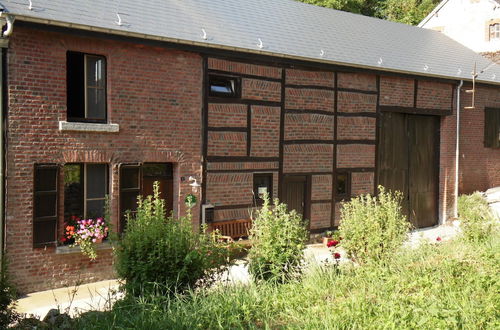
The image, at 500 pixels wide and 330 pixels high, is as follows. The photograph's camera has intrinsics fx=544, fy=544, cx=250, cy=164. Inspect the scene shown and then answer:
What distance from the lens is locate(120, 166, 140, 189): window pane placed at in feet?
32.9

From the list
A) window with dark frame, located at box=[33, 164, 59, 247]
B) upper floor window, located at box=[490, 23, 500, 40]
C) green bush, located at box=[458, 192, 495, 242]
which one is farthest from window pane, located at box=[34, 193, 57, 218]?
upper floor window, located at box=[490, 23, 500, 40]

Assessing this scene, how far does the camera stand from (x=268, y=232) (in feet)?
22.4

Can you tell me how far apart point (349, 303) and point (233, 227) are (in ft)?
20.8

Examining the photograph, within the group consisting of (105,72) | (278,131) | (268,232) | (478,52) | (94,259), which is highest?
(478,52)

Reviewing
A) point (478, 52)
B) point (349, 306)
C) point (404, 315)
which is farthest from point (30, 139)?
point (478, 52)

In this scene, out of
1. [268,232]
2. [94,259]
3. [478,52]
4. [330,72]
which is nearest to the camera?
[268,232]

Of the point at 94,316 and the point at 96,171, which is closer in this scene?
the point at 94,316

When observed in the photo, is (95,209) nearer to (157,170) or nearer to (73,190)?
(73,190)

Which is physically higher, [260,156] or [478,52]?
[478,52]

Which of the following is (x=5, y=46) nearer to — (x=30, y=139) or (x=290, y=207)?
(x=30, y=139)

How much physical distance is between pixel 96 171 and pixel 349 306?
601 centimetres

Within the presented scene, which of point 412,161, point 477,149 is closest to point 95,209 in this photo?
point 412,161

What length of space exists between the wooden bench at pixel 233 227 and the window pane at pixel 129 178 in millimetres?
1916

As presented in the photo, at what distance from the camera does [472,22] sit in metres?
20.2
